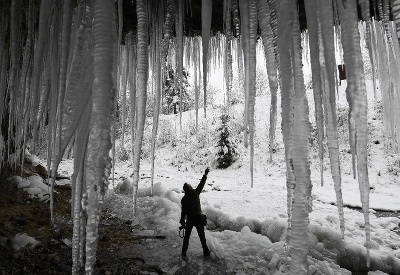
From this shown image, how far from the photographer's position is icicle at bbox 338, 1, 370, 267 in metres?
0.92

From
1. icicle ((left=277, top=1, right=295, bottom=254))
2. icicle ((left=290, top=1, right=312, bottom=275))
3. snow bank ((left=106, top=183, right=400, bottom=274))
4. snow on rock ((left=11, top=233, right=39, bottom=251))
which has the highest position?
icicle ((left=277, top=1, right=295, bottom=254))

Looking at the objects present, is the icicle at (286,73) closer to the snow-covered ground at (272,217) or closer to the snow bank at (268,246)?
the snow-covered ground at (272,217)

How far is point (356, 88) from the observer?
0.93 metres

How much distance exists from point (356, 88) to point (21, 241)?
4.54 meters

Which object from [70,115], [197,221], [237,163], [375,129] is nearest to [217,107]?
[237,163]

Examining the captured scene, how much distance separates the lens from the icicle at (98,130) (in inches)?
43.3

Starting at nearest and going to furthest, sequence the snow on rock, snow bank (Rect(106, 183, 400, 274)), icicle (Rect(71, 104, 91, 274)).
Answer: icicle (Rect(71, 104, 91, 274)) < the snow on rock < snow bank (Rect(106, 183, 400, 274))

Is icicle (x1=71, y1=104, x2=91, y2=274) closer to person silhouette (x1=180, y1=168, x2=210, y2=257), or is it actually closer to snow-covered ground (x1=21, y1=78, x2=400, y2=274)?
snow-covered ground (x1=21, y1=78, x2=400, y2=274)

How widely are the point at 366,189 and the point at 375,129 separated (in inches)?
592

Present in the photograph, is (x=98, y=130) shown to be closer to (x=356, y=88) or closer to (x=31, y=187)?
(x=356, y=88)

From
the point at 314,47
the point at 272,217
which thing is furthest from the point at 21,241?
the point at 272,217

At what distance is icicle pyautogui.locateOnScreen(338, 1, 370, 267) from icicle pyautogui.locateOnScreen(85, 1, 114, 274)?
91 centimetres

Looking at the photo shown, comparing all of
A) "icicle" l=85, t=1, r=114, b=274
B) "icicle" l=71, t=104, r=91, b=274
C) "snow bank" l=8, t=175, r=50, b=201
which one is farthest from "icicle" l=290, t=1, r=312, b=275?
"snow bank" l=8, t=175, r=50, b=201

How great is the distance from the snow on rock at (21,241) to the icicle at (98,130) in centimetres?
343
